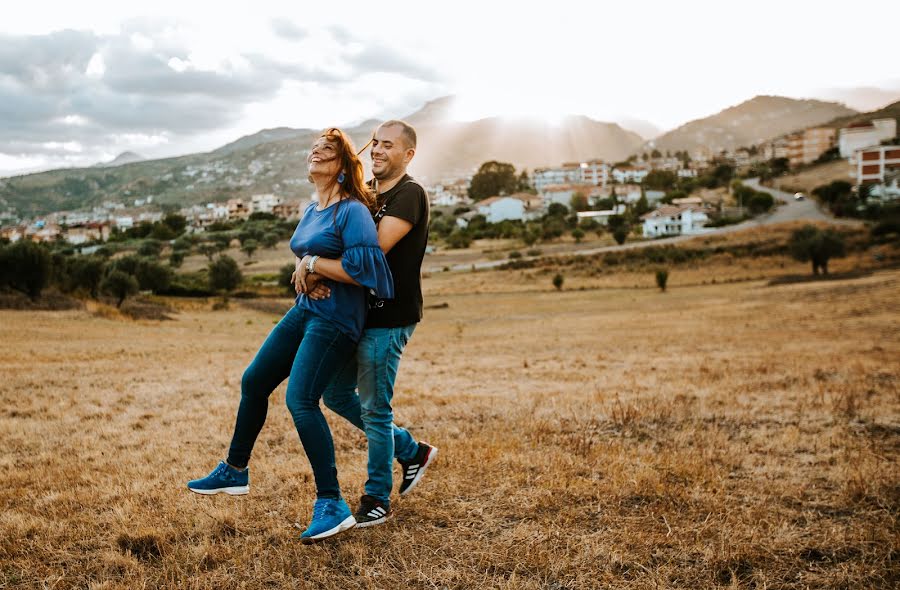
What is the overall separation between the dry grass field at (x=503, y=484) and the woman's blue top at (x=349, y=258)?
1318 millimetres

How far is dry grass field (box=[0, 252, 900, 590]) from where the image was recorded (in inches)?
138

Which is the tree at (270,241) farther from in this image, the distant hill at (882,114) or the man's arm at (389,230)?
the distant hill at (882,114)

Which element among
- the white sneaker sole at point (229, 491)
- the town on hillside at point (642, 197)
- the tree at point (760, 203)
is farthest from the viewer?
the town on hillside at point (642, 197)

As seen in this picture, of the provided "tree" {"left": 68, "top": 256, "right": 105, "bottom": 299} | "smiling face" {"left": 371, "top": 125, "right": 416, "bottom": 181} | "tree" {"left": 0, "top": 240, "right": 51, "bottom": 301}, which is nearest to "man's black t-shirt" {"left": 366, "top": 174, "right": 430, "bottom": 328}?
"smiling face" {"left": 371, "top": 125, "right": 416, "bottom": 181}

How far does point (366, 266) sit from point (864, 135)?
155m

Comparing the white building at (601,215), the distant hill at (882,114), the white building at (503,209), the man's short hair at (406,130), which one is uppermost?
the distant hill at (882,114)

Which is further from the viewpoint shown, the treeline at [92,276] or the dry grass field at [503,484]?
the treeline at [92,276]

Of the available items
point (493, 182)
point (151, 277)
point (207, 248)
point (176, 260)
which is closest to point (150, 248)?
point (207, 248)

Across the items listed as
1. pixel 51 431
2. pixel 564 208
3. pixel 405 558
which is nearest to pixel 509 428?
pixel 405 558

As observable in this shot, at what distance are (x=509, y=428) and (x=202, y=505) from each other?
313cm

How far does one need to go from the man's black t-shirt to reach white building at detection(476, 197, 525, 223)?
114551 mm

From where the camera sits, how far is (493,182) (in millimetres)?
146000

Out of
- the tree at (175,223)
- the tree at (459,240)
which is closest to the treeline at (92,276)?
the tree at (459,240)

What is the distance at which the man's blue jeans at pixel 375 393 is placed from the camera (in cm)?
401
